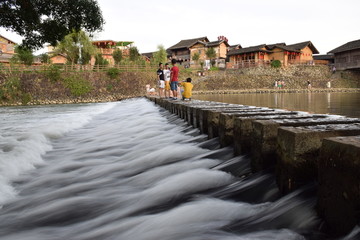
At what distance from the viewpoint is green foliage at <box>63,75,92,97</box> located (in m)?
33.5

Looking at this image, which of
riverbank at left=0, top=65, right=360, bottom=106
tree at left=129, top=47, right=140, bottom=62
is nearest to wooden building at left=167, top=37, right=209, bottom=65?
tree at left=129, top=47, right=140, bottom=62

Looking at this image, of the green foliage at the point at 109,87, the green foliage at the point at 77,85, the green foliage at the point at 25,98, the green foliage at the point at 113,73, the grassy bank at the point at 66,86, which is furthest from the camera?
the green foliage at the point at 113,73

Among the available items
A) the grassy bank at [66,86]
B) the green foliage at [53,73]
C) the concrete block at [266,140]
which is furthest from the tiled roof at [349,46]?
the concrete block at [266,140]

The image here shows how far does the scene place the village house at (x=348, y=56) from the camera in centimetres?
3678

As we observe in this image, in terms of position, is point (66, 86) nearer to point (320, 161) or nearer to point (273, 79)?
point (273, 79)

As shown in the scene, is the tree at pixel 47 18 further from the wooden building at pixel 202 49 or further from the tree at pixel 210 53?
the wooden building at pixel 202 49

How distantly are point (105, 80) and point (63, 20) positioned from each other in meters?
26.8

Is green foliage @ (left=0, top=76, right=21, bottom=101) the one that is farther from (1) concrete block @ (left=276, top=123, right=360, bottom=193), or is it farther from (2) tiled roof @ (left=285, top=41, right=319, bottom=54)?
(2) tiled roof @ (left=285, top=41, right=319, bottom=54)

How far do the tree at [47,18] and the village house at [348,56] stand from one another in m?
35.1

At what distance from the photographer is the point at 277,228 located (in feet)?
6.01

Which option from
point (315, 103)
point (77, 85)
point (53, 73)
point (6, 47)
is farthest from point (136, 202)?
point (6, 47)

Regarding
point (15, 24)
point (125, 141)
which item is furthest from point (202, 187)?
point (15, 24)

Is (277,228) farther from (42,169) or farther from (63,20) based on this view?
(63,20)

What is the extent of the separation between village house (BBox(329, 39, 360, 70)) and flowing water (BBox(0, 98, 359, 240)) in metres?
39.1
